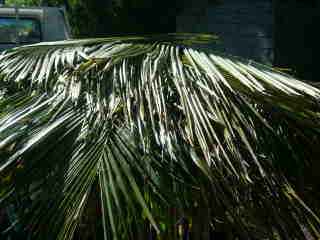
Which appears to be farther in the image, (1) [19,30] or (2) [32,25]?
(2) [32,25]

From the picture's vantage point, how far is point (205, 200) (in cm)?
204

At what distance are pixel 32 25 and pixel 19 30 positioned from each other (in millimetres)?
250

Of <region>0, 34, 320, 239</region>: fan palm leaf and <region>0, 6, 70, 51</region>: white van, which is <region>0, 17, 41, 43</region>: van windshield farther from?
<region>0, 34, 320, 239</region>: fan palm leaf

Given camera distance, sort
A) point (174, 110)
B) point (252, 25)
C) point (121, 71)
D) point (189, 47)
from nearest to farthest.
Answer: point (174, 110), point (121, 71), point (189, 47), point (252, 25)

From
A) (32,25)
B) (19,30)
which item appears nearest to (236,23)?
(32,25)

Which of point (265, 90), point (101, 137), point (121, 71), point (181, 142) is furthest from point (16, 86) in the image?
point (265, 90)

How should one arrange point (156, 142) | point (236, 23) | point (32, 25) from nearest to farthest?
point (156, 142) < point (32, 25) < point (236, 23)

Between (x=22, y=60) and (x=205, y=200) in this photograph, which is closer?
(x=205, y=200)

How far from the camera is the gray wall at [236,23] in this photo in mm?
11109

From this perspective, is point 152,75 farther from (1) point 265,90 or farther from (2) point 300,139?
(2) point 300,139

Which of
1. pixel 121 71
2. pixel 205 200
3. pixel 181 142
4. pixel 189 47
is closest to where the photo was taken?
pixel 205 200

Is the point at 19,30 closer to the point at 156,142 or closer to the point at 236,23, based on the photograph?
the point at 236,23

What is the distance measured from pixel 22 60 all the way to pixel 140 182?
1090 millimetres

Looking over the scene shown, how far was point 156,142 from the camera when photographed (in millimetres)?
2172
